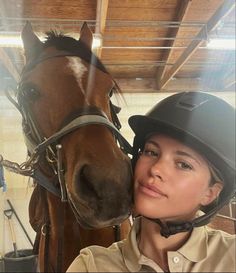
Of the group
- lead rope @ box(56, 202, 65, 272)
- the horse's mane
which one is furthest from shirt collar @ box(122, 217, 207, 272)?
the horse's mane

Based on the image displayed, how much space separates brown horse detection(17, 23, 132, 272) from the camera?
0.75 m

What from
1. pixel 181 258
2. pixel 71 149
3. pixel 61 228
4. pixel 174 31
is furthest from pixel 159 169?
pixel 174 31

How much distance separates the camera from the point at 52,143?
2.92ft

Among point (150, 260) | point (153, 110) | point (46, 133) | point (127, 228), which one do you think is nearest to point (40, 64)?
point (46, 133)

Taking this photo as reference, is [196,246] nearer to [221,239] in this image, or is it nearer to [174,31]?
[221,239]

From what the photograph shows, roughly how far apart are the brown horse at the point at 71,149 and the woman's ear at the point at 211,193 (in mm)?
153

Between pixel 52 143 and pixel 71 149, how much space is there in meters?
0.09

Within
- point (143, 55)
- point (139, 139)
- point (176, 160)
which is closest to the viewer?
point (176, 160)

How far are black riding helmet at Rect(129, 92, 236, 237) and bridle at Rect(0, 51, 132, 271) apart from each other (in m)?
0.19

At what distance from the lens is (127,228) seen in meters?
1.07

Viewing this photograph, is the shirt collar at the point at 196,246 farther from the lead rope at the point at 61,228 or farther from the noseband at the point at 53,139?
the lead rope at the point at 61,228

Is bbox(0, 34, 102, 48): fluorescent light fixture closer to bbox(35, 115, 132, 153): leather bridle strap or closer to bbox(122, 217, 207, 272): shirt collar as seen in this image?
bbox(35, 115, 132, 153): leather bridle strap

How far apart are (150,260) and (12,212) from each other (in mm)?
1334

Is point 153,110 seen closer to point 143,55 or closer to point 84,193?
point 84,193
